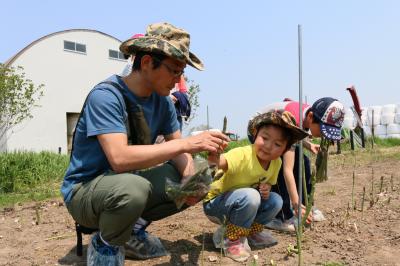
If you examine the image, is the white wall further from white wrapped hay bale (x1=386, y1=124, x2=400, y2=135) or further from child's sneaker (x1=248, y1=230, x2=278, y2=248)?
child's sneaker (x1=248, y1=230, x2=278, y2=248)

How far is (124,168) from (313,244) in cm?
122

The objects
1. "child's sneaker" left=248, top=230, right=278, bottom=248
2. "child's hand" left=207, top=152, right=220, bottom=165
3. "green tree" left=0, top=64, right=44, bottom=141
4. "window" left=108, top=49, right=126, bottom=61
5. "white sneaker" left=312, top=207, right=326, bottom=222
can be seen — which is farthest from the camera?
"window" left=108, top=49, right=126, bottom=61

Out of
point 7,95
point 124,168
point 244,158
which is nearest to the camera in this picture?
point 124,168

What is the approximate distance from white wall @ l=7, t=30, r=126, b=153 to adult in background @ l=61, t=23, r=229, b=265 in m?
14.0

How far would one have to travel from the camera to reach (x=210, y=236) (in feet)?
8.33

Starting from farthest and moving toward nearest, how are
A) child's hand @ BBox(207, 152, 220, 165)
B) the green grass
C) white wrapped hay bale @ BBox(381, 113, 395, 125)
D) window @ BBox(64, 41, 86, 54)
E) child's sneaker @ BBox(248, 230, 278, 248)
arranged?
window @ BBox(64, 41, 86, 54), white wrapped hay bale @ BBox(381, 113, 395, 125), the green grass, child's sneaker @ BBox(248, 230, 278, 248), child's hand @ BBox(207, 152, 220, 165)

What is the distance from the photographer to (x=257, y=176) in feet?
7.40

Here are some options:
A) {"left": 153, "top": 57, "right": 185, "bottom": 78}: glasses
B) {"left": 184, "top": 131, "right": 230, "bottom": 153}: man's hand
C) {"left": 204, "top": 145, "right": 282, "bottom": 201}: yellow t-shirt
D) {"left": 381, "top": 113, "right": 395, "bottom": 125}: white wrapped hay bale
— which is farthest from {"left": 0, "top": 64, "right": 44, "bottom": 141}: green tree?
{"left": 184, "top": 131, "right": 230, "bottom": 153}: man's hand

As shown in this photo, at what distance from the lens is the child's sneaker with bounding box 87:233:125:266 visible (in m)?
1.79

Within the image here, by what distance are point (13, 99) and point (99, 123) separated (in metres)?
13.0

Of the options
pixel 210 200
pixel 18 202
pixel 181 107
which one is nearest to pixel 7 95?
pixel 18 202

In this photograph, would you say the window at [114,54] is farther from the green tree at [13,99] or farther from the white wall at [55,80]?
the green tree at [13,99]

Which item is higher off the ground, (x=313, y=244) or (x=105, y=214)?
(x=105, y=214)

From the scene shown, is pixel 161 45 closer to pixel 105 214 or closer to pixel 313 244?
pixel 105 214
